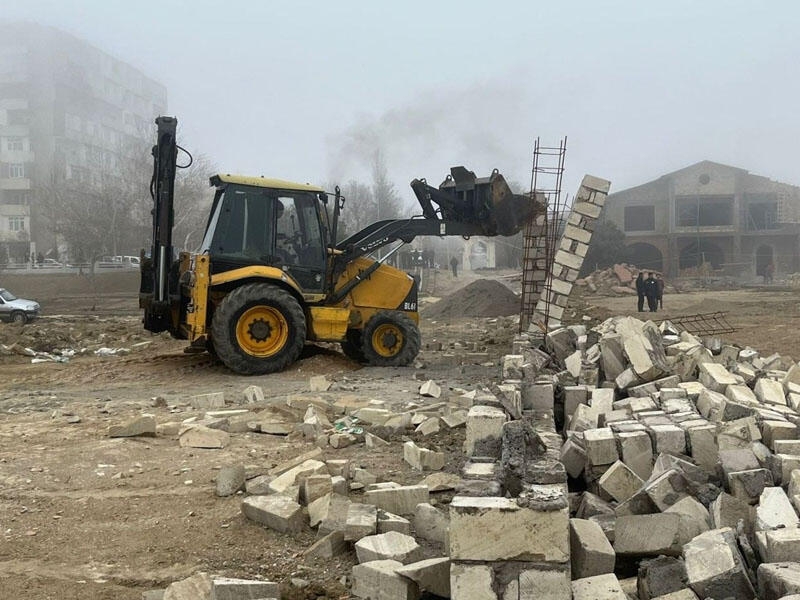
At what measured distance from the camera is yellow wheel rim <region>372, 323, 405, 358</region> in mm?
11648

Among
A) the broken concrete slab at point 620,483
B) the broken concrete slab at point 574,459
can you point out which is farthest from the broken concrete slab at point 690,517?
the broken concrete slab at point 574,459

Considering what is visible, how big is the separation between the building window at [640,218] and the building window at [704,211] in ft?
5.31

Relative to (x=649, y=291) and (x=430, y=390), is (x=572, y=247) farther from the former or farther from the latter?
(x=649, y=291)

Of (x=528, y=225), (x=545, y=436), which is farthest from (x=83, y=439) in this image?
(x=528, y=225)

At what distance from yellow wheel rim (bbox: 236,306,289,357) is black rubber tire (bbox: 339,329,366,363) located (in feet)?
4.72

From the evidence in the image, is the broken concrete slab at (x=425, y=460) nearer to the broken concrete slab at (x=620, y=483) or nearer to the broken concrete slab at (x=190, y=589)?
the broken concrete slab at (x=620, y=483)

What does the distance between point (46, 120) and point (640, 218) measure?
5073 cm

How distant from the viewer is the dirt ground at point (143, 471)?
3.98 meters

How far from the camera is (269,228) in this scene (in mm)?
10734

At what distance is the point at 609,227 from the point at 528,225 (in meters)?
34.9

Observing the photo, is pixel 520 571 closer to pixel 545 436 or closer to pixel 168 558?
pixel 545 436

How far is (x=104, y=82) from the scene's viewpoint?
79812 millimetres

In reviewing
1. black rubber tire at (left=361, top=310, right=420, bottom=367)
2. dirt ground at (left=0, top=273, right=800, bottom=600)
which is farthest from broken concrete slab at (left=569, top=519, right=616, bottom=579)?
black rubber tire at (left=361, top=310, right=420, bottom=367)

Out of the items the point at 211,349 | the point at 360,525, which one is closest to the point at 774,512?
the point at 360,525
